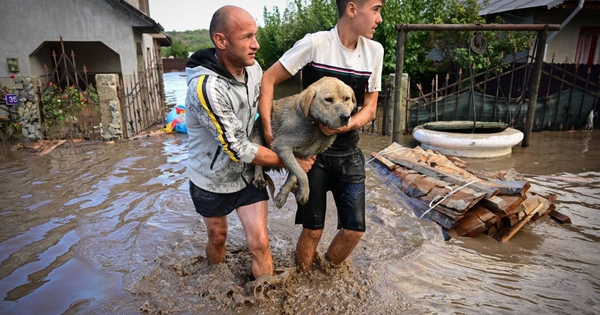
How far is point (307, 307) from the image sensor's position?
3.47m

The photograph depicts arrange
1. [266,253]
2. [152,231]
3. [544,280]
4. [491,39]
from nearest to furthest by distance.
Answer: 1. [266,253]
2. [544,280]
3. [152,231]
4. [491,39]

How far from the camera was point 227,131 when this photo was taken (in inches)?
115

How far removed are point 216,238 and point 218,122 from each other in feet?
4.18

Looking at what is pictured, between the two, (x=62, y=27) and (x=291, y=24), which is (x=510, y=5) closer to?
(x=291, y=24)

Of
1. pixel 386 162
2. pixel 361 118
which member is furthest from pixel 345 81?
pixel 386 162

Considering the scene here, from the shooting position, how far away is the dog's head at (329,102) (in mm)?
2941

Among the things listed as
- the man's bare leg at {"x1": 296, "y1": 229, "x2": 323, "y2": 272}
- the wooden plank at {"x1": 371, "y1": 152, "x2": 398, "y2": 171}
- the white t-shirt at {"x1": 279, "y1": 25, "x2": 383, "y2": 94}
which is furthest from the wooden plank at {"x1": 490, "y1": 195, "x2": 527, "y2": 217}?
the white t-shirt at {"x1": 279, "y1": 25, "x2": 383, "y2": 94}

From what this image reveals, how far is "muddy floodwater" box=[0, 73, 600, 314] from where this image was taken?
353 cm

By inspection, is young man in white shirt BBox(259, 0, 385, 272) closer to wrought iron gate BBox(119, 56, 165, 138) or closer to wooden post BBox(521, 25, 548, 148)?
wooden post BBox(521, 25, 548, 148)

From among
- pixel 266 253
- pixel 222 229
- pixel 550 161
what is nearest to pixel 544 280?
pixel 266 253

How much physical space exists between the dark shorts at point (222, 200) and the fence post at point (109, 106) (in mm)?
7640

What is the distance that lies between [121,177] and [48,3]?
32.0 feet

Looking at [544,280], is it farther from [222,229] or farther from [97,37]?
[97,37]

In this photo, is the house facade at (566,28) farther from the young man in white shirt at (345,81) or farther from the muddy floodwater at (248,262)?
the young man in white shirt at (345,81)
